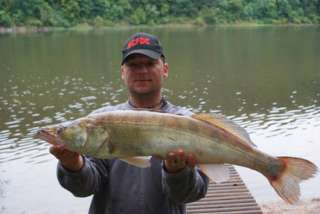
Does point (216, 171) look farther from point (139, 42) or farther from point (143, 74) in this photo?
point (139, 42)

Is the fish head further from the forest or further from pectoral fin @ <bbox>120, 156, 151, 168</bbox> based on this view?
the forest

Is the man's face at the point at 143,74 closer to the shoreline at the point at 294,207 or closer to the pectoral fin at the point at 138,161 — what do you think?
the pectoral fin at the point at 138,161

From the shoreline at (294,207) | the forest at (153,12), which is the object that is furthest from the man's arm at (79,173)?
the forest at (153,12)

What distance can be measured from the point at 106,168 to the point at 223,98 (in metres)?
21.1

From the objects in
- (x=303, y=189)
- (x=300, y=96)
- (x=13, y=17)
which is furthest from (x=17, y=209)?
(x=13, y=17)

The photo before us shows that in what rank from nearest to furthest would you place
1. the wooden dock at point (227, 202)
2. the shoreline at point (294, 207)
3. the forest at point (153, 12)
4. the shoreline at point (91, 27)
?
the wooden dock at point (227, 202), the shoreline at point (294, 207), the shoreline at point (91, 27), the forest at point (153, 12)

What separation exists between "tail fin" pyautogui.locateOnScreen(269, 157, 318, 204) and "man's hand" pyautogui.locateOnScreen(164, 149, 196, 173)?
65 centimetres

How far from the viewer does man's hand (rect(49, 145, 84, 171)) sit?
10.7 ft

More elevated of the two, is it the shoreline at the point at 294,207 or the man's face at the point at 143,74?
the man's face at the point at 143,74

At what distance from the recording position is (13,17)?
277ft

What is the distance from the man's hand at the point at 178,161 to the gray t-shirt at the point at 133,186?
11cm

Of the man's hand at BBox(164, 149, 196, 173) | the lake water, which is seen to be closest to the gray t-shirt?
the man's hand at BBox(164, 149, 196, 173)

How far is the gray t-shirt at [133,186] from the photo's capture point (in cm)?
357

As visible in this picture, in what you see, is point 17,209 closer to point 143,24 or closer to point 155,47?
point 155,47
